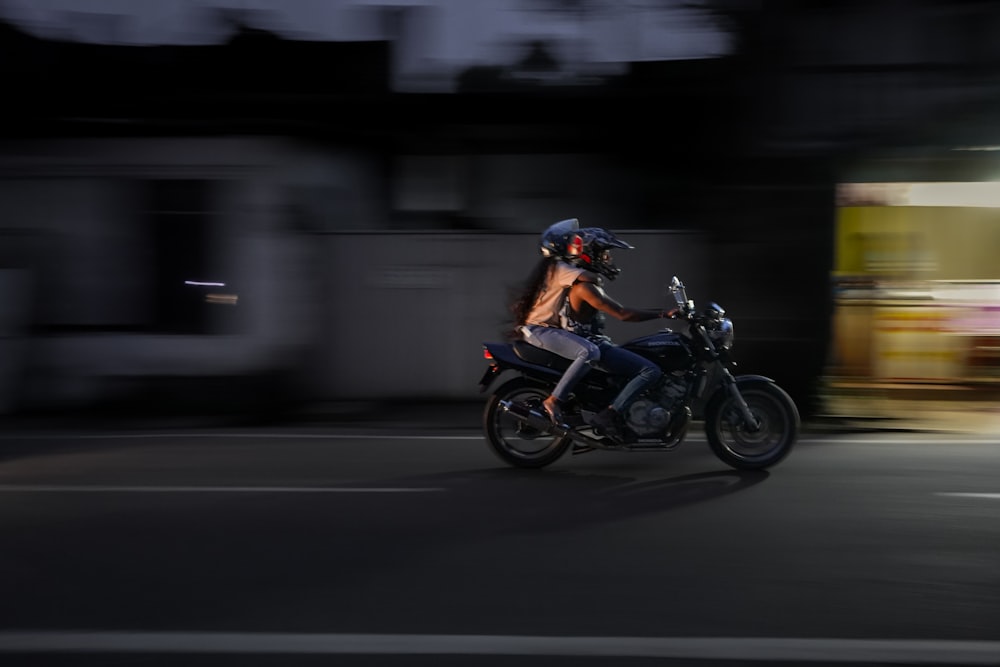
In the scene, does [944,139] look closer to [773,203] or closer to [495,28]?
[773,203]

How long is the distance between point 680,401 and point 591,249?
123 centimetres

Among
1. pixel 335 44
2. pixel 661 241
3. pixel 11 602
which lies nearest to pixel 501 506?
pixel 11 602

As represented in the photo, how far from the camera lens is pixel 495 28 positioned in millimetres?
10477

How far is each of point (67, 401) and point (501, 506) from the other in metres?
6.27

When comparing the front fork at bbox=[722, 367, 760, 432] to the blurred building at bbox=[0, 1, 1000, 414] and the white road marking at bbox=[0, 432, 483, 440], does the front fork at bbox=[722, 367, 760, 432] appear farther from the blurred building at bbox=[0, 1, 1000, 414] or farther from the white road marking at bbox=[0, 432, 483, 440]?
the blurred building at bbox=[0, 1, 1000, 414]

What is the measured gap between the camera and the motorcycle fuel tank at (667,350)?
24.4 ft

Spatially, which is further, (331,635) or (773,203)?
(773,203)

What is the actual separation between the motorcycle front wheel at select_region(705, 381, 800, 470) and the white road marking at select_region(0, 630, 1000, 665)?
3180mm

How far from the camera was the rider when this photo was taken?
24.1ft

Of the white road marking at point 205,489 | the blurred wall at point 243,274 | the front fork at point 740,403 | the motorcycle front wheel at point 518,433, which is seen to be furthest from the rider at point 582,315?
the blurred wall at point 243,274

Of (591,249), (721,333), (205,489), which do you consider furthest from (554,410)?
(205,489)

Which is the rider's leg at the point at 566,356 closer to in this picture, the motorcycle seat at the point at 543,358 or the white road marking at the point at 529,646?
the motorcycle seat at the point at 543,358

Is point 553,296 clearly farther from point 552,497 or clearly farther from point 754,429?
point 754,429

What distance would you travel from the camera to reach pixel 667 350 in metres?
7.45
